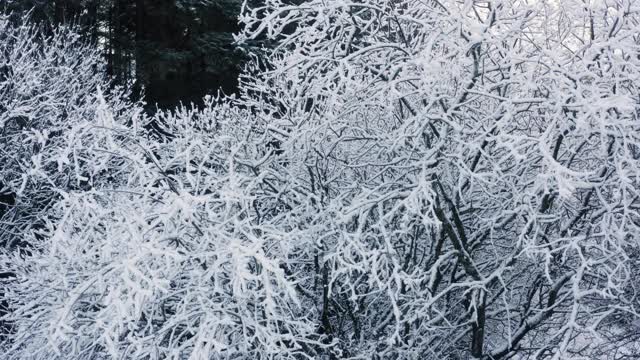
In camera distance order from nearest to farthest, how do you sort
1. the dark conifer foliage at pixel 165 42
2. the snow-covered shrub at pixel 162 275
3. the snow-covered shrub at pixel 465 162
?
the snow-covered shrub at pixel 162 275 < the snow-covered shrub at pixel 465 162 < the dark conifer foliage at pixel 165 42

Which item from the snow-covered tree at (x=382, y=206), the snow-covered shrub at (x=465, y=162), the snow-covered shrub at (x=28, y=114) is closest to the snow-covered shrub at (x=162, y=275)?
the snow-covered tree at (x=382, y=206)

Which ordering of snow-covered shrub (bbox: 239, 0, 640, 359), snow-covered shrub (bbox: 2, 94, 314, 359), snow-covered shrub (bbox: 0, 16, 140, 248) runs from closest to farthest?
snow-covered shrub (bbox: 2, 94, 314, 359)
snow-covered shrub (bbox: 239, 0, 640, 359)
snow-covered shrub (bbox: 0, 16, 140, 248)

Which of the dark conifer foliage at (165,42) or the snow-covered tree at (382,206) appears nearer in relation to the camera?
the snow-covered tree at (382,206)

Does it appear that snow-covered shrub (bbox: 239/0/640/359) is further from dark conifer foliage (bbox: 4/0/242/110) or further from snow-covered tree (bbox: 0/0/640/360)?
dark conifer foliage (bbox: 4/0/242/110)

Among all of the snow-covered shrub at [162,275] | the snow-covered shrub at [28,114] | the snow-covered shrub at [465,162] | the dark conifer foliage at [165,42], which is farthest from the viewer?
the dark conifer foliage at [165,42]

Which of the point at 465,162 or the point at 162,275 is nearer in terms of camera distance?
the point at 162,275

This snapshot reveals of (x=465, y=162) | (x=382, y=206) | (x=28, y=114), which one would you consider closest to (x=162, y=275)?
(x=382, y=206)

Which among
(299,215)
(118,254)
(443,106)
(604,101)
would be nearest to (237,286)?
(118,254)

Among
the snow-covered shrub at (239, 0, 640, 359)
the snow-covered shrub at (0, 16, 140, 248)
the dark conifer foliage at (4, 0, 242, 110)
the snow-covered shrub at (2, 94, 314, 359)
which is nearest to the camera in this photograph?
the snow-covered shrub at (2, 94, 314, 359)

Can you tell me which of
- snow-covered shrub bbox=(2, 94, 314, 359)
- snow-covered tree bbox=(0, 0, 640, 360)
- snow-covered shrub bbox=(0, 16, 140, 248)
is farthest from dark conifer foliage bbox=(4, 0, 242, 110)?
snow-covered shrub bbox=(2, 94, 314, 359)

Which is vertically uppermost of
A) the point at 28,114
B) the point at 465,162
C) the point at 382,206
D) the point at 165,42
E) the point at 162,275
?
the point at 465,162

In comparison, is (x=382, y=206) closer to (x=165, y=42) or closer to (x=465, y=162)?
(x=465, y=162)

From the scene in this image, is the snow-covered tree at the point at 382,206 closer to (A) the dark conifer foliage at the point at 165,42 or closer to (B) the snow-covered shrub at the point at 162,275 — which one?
(B) the snow-covered shrub at the point at 162,275

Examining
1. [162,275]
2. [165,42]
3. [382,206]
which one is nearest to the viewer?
[162,275]
